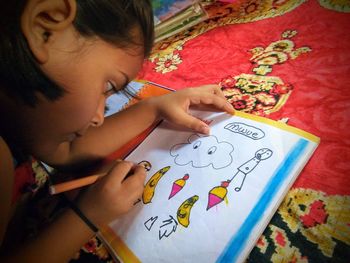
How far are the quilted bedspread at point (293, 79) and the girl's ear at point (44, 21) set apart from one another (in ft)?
1.18

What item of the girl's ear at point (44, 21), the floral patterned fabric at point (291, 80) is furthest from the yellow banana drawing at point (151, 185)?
the girl's ear at point (44, 21)

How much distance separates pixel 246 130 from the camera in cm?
50

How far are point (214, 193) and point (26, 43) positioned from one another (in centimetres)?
31

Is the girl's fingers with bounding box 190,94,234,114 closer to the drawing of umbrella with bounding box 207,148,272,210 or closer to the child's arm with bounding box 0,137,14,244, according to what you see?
the drawing of umbrella with bounding box 207,148,272,210

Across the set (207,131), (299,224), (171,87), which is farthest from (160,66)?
(299,224)

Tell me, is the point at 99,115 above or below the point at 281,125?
below

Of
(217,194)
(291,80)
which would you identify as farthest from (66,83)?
(291,80)

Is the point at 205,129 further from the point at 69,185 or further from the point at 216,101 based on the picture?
the point at 69,185

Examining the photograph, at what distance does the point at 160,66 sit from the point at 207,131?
39 centimetres

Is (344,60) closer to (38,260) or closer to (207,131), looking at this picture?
(207,131)

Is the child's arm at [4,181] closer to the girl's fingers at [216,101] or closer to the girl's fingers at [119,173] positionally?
the girl's fingers at [119,173]

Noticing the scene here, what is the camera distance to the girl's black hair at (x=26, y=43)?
0.32 metres

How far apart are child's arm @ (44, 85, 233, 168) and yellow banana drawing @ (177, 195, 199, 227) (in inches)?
6.1

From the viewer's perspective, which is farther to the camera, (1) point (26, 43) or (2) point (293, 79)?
(2) point (293, 79)
